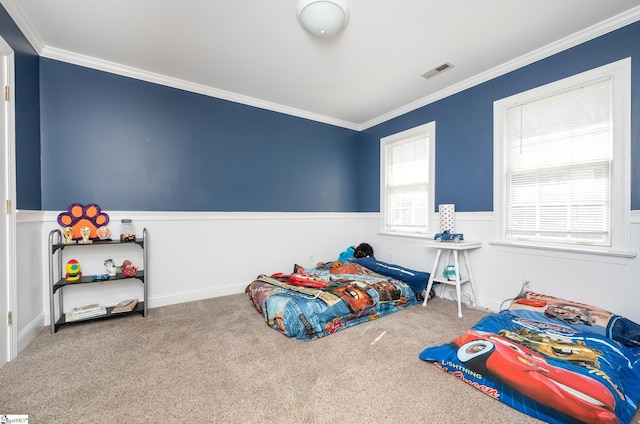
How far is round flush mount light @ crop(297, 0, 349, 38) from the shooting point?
1903 millimetres

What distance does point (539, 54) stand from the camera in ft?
8.39

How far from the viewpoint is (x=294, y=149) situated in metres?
4.07

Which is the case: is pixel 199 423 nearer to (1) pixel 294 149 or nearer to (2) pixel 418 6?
(2) pixel 418 6

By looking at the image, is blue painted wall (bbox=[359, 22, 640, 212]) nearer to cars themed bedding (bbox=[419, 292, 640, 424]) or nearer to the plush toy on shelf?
cars themed bedding (bbox=[419, 292, 640, 424])

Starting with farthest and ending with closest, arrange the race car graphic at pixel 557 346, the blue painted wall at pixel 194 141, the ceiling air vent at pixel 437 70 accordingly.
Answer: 1. the ceiling air vent at pixel 437 70
2. the blue painted wall at pixel 194 141
3. the race car graphic at pixel 557 346

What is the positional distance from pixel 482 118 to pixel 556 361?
97.3 inches

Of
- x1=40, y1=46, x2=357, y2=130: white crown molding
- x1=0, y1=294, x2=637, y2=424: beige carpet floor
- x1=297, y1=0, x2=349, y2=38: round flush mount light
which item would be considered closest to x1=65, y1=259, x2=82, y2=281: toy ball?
x1=0, y1=294, x2=637, y2=424: beige carpet floor

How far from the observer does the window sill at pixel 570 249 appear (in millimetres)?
2121

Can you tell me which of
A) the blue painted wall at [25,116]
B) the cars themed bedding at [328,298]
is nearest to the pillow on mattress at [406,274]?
the cars themed bedding at [328,298]

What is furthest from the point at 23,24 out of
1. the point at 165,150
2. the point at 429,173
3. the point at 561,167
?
the point at 561,167

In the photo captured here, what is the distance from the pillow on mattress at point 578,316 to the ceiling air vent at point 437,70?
2.43m

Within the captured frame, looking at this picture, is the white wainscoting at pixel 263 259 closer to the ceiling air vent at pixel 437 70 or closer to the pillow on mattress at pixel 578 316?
the pillow on mattress at pixel 578 316

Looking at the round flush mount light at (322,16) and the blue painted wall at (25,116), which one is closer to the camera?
the round flush mount light at (322,16)

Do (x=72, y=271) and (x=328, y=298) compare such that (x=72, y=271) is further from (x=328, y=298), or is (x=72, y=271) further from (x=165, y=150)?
(x=328, y=298)
